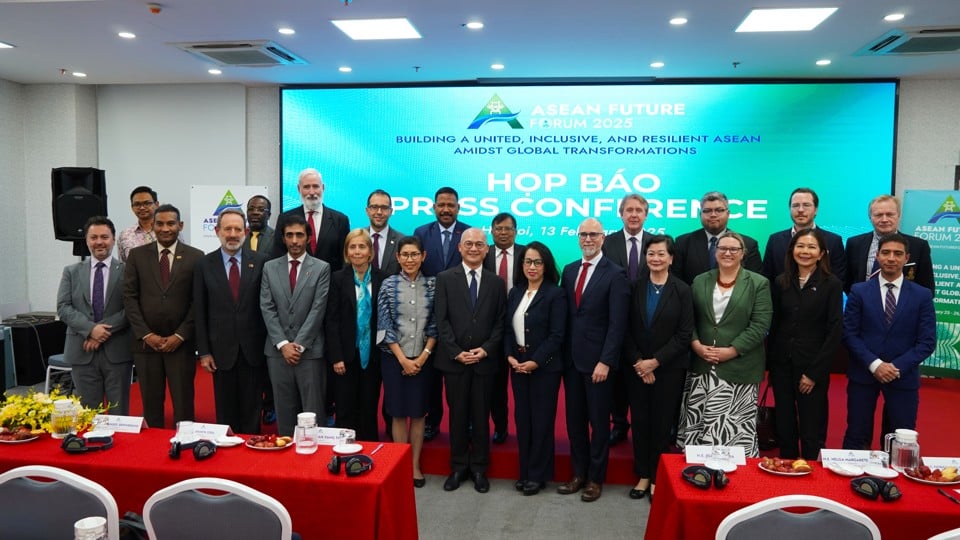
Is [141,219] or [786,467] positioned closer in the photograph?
[786,467]

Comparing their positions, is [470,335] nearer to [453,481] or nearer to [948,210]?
[453,481]

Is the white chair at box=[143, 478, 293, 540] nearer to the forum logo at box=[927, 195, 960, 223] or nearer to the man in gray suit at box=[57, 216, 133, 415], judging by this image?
the man in gray suit at box=[57, 216, 133, 415]

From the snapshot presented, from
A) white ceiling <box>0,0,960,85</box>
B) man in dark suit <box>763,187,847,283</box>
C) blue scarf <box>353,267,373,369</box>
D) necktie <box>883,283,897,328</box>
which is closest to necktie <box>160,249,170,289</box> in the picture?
blue scarf <box>353,267,373,369</box>

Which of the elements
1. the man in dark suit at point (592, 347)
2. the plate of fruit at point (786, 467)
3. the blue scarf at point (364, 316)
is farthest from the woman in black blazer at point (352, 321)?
the plate of fruit at point (786, 467)

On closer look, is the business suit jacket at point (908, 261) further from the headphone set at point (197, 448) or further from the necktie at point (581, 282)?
the headphone set at point (197, 448)

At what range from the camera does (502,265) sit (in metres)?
4.48

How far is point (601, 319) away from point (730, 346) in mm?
705

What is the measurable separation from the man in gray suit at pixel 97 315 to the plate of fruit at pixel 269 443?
6.28ft

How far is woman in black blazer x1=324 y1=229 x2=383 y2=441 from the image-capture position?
406 cm

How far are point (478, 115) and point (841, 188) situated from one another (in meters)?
3.89

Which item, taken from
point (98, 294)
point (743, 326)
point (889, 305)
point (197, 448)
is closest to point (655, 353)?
point (743, 326)

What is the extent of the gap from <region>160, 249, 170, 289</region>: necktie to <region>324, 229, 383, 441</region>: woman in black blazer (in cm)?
104

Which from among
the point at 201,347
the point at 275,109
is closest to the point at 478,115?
the point at 275,109

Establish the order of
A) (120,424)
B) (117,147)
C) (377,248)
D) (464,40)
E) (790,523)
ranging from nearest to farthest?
(790,523)
(120,424)
(377,248)
(464,40)
(117,147)
